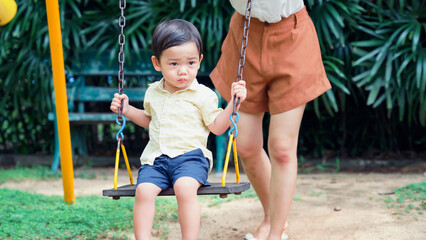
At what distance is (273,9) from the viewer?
2.32 metres

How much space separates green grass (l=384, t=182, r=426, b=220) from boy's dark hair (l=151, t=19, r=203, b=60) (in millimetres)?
1606

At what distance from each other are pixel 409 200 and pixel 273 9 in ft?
5.40

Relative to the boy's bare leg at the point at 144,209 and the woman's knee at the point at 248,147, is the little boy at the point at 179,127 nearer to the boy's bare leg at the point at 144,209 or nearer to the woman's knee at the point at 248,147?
the boy's bare leg at the point at 144,209

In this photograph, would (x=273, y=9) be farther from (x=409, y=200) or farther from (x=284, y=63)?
(x=409, y=200)

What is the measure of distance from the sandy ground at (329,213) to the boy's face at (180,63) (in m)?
0.97

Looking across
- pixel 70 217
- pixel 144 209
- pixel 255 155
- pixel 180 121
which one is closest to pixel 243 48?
pixel 180 121

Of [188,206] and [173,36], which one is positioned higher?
[173,36]

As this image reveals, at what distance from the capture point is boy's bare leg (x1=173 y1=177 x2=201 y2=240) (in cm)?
206

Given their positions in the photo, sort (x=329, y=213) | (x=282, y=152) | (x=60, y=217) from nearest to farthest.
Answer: (x=282, y=152) → (x=60, y=217) → (x=329, y=213)

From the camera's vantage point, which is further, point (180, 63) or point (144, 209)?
point (180, 63)

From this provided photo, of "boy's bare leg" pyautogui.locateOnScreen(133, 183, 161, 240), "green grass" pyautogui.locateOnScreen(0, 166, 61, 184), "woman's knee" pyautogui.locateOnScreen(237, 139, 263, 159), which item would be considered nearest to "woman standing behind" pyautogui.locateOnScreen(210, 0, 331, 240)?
"woman's knee" pyautogui.locateOnScreen(237, 139, 263, 159)

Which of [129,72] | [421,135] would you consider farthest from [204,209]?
[421,135]

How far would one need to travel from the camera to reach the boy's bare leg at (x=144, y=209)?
6.75 feet

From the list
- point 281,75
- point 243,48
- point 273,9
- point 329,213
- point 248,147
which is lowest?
point 329,213
